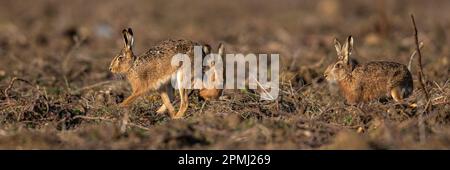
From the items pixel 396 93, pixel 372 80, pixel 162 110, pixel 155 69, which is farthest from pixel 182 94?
pixel 396 93

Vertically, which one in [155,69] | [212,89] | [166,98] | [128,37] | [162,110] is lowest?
[162,110]

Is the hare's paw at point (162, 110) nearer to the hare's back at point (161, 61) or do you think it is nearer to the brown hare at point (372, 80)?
the hare's back at point (161, 61)

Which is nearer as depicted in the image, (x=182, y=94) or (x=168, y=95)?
(x=182, y=94)

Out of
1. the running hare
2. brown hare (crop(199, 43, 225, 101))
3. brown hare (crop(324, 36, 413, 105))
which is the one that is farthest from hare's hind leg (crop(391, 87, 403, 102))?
the running hare

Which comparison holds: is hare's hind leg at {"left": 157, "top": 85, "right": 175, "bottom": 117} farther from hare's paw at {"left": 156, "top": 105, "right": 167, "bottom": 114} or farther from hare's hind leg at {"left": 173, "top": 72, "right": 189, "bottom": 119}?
hare's hind leg at {"left": 173, "top": 72, "right": 189, "bottom": 119}

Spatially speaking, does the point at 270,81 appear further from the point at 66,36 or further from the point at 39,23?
the point at 39,23

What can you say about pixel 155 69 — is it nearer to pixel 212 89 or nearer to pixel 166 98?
pixel 166 98
